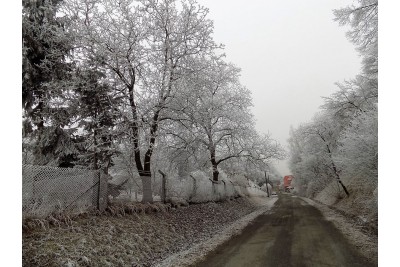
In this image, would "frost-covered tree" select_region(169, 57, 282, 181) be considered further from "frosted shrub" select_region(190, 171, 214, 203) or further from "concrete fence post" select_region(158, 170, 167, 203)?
"concrete fence post" select_region(158, 170, 167, 203)

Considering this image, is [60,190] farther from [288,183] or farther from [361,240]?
[288,183]

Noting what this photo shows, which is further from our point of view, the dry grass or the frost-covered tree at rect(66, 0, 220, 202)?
the frost-covered tree at rect(66, 0, 220, 202)

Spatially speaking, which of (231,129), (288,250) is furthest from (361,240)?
(231,129)

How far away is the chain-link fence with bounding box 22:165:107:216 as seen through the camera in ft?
23.3

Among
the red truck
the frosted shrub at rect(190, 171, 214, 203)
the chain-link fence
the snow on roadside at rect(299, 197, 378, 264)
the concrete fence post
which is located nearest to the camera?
the chain-link fence

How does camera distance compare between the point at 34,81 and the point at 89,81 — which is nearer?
the point at 34,81

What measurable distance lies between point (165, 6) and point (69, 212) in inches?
358

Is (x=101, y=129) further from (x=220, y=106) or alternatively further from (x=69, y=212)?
(x=220, y=106)

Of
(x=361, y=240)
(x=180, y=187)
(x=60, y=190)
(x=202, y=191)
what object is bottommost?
(x=361, y=240)

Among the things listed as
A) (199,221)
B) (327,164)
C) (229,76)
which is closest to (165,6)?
(199,221)

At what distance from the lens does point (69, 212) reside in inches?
311

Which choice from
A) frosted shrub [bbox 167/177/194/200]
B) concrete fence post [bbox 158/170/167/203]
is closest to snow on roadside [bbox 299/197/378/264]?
frosted shrub [bbox 167/177/194/200]

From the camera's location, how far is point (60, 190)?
791 centimetres

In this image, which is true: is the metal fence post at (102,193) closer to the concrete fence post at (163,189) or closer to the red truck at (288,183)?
the concrete fence post at (163,189)
